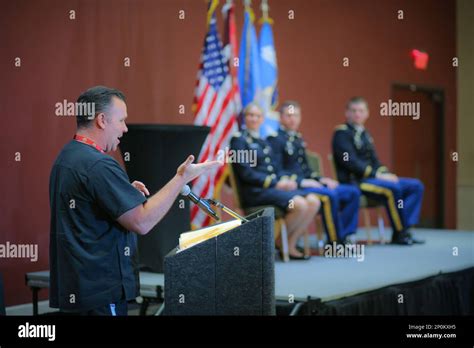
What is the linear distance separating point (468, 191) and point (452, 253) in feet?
12.4

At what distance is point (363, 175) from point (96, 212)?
4.28 m

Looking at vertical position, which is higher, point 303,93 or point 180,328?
point 303,93

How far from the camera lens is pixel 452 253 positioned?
5504 millimetres

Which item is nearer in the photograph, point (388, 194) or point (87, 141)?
point (87, 141)

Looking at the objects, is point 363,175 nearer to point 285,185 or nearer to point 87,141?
point 285,185

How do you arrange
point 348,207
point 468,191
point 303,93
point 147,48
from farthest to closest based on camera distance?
point 468,191 → point 303,93 → point 348,207 → point 147,48

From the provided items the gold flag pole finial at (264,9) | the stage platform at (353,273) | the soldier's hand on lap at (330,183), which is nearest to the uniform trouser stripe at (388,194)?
the stage platform at (353,273)

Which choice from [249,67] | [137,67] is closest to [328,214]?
[249,67]

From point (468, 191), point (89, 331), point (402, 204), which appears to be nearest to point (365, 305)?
point (89, 331)

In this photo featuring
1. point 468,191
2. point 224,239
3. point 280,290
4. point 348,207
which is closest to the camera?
point 224,239

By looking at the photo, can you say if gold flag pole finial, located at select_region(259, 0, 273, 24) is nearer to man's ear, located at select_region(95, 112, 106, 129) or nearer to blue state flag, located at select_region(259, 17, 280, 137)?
blue state flag, located at select_region(259, 17, 280, 137)

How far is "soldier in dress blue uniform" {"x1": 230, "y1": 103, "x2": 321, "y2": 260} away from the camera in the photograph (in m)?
5.21

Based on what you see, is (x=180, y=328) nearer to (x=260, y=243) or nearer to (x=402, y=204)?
(x=260, y=243)

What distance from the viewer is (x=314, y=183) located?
5539 mm
